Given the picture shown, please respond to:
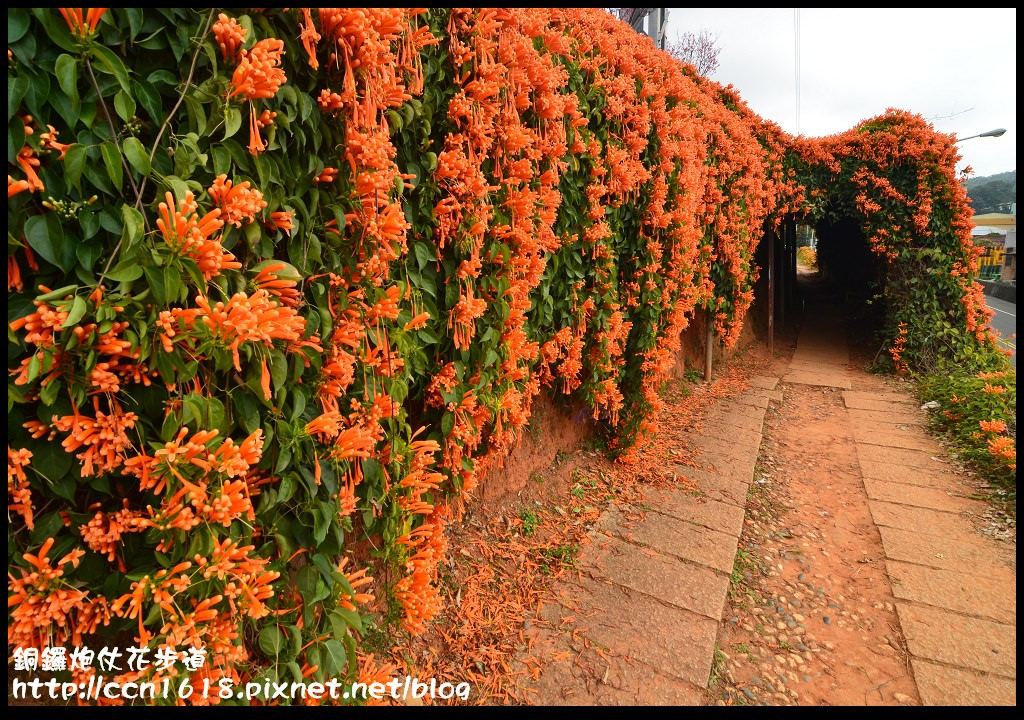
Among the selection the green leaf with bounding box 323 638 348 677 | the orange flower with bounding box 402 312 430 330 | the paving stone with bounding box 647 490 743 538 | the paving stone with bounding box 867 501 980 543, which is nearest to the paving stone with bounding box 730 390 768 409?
the paving stone with bounding box 867 501 980 543

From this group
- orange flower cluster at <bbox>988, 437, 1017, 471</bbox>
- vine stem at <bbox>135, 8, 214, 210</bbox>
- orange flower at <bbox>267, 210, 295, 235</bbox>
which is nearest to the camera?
vine stem at <bbox>135, 8, 214, 210</bbox>

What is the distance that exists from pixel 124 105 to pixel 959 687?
3.93 metres

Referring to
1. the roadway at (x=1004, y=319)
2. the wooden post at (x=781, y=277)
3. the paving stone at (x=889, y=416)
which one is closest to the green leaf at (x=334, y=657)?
the paving stone at (x=889, y=416)

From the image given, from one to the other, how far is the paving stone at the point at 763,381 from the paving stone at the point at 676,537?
452cm

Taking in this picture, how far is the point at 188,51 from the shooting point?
50.1 inches

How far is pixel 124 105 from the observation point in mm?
1170

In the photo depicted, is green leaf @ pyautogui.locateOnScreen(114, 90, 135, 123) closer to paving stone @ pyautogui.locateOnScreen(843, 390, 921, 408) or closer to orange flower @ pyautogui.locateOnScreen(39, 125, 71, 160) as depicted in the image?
orange flower @ pyautogui.locateOnScreen(39, 125, 71, 160)

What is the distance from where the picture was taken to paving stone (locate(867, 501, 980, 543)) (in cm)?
399

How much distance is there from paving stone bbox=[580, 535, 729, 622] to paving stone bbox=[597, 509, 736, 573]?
9 cm

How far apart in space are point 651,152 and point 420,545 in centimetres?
351

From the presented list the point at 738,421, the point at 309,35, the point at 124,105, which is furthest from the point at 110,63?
the point at 738,421

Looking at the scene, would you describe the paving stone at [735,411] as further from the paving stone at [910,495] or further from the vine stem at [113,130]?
the vine stem at [113,130]

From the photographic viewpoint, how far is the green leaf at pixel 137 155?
3.80ft

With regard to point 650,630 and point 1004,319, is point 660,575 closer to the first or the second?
point 650,630
